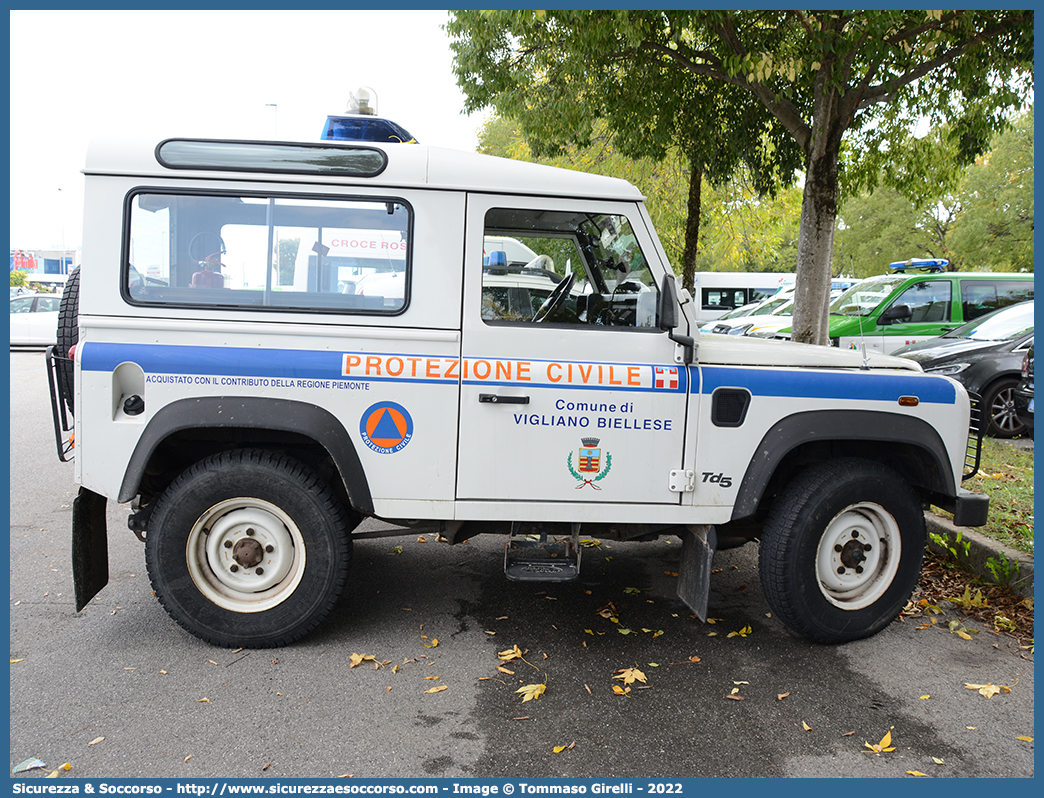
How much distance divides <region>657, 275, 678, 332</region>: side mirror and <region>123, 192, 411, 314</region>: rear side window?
1.28 metres

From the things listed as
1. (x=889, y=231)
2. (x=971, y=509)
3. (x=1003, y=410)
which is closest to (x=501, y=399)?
(x=971, y=509)

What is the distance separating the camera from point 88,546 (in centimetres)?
389

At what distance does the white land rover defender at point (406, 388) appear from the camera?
3701 mm

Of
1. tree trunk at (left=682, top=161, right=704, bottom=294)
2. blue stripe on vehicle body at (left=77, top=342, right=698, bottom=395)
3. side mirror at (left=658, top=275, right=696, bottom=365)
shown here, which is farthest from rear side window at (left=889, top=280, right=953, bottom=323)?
blue stripe on vehicle body at (left=77, top=342, right=698, bottom=395)

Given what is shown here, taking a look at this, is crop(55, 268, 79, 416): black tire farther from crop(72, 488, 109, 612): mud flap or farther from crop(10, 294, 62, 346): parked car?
crop(10, 294, 62, 346): parked car

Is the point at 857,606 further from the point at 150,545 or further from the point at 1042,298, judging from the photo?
the point at 150,545

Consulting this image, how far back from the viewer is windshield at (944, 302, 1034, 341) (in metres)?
9.59

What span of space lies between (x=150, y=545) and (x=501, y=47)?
8.09m

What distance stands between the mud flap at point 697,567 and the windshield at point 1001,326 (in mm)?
7342

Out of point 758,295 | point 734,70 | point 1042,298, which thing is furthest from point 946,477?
point 758,295

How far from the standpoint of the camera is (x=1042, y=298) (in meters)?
4.72

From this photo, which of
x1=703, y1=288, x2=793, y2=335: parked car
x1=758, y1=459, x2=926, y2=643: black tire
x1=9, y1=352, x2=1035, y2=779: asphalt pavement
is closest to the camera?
x1=9, y1=352, x2=1035, y2=779: asphalt pavement

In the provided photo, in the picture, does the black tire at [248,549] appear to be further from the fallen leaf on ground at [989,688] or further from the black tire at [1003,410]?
the black tire at [1003,410]

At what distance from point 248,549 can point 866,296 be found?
11029 mm
